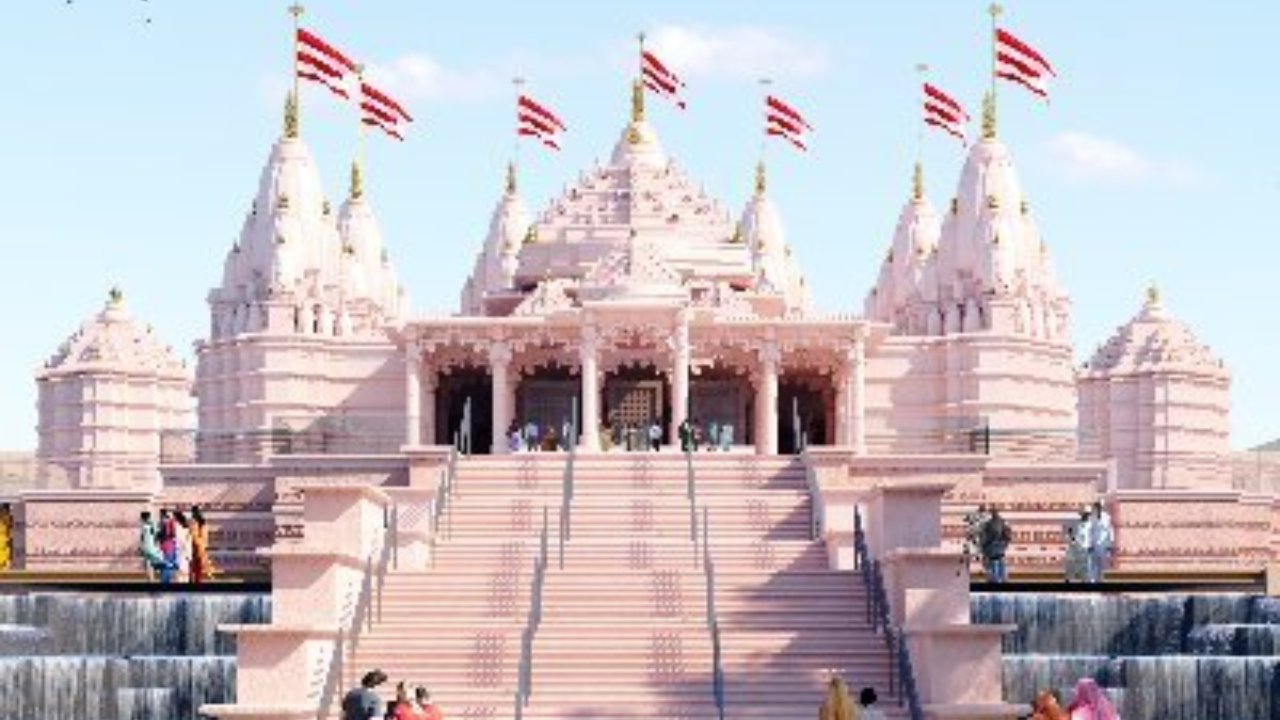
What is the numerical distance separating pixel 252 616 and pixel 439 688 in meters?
6.91

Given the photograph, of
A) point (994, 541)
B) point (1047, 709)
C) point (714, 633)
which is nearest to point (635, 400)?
point (994, 541)

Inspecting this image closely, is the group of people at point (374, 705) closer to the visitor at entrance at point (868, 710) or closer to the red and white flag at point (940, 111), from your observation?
the visitor at entrance at point (868, 710)

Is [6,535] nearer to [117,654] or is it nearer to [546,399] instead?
[546,399]

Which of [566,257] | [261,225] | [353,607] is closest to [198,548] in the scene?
[353,607]

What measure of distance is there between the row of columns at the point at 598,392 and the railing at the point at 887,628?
26794mm

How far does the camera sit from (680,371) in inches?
2537

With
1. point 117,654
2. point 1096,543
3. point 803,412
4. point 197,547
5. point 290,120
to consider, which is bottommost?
point 117,654

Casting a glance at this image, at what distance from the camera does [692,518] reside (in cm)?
4219

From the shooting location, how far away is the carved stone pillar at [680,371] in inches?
2523

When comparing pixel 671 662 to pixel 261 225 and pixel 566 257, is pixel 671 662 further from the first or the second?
pixel 261 225

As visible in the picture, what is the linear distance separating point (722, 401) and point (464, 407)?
7.15 m

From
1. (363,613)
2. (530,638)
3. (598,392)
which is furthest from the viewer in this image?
(598,392)

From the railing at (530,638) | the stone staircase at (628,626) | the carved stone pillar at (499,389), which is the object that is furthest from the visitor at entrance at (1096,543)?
the carved stone pillar at (499,389)

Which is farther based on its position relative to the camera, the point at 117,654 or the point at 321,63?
the point at 321,63
